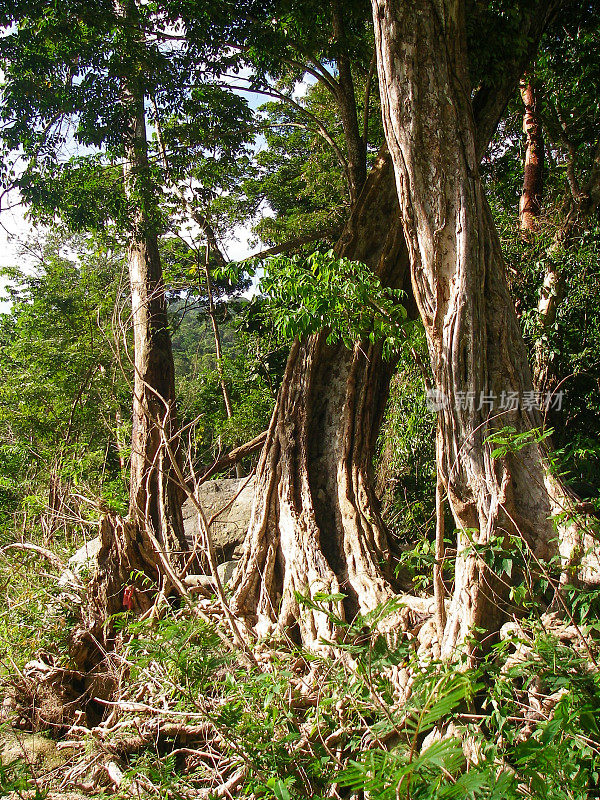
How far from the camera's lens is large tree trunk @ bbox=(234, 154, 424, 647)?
3553mm

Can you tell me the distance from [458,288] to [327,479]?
188 centimetres

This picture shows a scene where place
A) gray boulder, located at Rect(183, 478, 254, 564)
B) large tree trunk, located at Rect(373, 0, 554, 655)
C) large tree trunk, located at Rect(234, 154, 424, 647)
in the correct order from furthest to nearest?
1. gray boulder, located at Rect(183, 478, 254, 564)
2. large tree trunk, located at Rect(234, 154, 424, 647)
3. large tree trunk, located at Rect(373, 0, 554, 655)

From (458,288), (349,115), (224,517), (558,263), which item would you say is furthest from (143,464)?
(558,263)

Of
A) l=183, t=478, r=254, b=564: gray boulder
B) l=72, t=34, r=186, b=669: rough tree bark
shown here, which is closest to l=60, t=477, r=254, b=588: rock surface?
l=183, t=478, r=254, b=564: gray boulder

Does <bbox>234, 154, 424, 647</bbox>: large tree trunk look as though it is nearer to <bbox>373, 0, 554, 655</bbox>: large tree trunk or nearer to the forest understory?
the forest understory

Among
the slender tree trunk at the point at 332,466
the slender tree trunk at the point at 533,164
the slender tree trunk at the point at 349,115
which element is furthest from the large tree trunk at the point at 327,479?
the slender tree trunk at the point at 533,164

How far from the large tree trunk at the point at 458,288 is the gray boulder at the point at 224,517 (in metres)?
3.10

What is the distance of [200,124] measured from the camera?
19.2 feet

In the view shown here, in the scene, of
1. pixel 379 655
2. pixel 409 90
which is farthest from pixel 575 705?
pixel 409 90

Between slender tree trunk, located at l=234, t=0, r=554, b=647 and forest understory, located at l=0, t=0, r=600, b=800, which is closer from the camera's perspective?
forest understory, located at l=0, t=0, r=600, b=800

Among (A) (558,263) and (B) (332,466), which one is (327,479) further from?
(A) (558,263)

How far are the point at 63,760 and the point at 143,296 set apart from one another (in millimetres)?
3837

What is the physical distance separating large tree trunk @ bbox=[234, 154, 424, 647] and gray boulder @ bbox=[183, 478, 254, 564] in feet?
4.85

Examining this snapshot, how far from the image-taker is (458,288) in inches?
107
